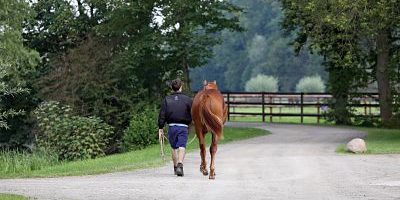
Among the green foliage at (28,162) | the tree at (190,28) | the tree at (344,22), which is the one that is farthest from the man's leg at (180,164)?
the tree at (190,28)

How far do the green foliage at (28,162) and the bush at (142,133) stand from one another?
2.69 m

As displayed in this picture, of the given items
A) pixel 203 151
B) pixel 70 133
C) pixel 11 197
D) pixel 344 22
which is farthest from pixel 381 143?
pixel 11 197

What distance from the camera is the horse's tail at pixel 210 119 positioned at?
13.9 m

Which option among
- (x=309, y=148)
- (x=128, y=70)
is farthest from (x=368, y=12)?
(x=128, y=70)

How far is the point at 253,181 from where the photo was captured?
13.3 m

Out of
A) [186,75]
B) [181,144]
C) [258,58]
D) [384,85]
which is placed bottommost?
[181,144]

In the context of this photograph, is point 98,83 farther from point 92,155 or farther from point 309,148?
point 309,148

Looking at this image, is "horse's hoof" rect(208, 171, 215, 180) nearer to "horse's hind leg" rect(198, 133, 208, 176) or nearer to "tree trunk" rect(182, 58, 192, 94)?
"horse's hind leg" rect(198, 133, 208, 176)

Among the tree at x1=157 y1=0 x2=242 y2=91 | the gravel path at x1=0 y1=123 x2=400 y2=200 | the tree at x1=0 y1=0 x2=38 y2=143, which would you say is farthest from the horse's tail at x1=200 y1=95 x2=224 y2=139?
the tree at x1=0 y1=0 x2=38 y2=143

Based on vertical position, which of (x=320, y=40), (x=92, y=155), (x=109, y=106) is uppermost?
(x=320, y=40)

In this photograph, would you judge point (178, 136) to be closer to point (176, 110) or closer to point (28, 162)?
point (176, 110)

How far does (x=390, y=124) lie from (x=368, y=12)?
39.1 feet

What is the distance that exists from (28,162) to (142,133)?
4709 mm

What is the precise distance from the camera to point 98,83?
1113 inches
